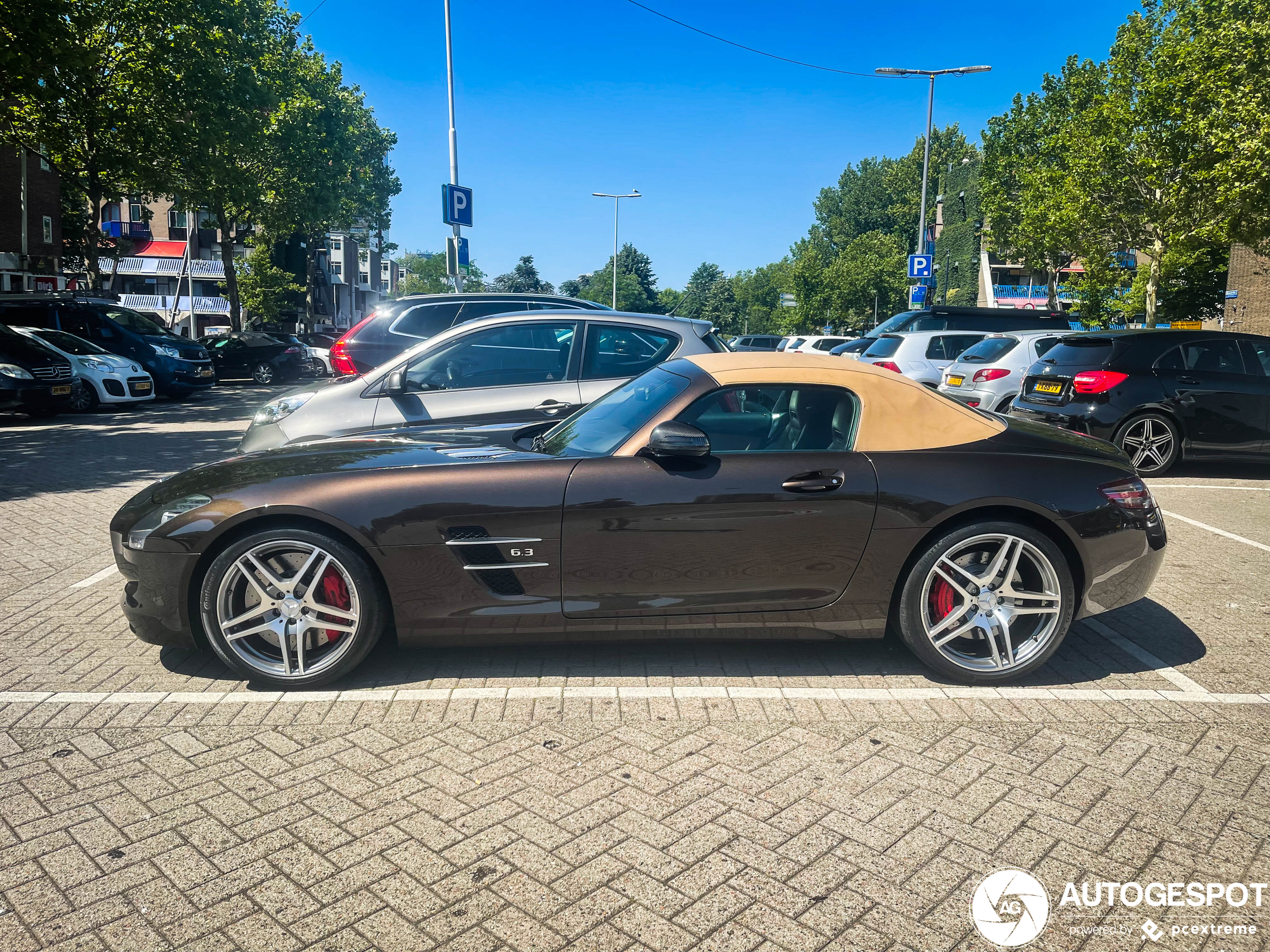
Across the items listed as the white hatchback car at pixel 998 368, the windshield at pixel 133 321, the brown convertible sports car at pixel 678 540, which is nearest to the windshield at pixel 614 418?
the brown convertible sports car at pixel 678 540

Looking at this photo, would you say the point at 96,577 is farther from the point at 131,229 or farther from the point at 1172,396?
the point at 131,229

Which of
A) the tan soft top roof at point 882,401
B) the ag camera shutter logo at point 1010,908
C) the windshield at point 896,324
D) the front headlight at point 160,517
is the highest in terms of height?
the windshield at point 896,324

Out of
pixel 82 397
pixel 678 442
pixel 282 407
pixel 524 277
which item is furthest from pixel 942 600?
pixel 524 277

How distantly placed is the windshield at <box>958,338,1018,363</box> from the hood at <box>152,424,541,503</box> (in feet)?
33.4

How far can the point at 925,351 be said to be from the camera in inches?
607

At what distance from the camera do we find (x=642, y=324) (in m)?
7.36

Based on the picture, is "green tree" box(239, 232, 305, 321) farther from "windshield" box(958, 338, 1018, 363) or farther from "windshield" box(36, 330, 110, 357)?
"windshield" box(958, 338, 1018, 363)

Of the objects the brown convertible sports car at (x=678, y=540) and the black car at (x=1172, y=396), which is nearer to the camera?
the brown convertible sports car at (x=678, y=540)

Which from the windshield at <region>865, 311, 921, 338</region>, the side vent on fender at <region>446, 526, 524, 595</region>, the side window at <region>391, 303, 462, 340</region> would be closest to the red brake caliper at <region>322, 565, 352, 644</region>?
the side vent on fender at <region>446, 526, 524, 595</region>

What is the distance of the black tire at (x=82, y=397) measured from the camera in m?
16.2

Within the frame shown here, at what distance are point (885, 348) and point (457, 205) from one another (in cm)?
794

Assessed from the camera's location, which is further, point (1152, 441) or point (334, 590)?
point (1152, 441)

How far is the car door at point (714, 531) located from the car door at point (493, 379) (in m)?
2.92

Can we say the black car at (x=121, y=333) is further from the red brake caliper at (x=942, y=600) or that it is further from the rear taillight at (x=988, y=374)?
the red brake caliper at (x=942, y=600)
